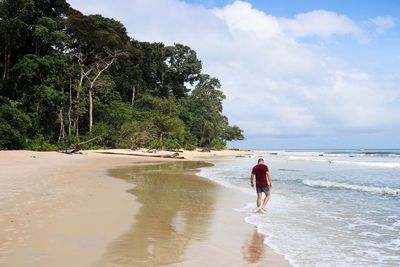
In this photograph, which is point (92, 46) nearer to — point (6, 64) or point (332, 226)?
point (6, 64)

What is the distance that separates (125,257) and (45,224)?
8.79 feet

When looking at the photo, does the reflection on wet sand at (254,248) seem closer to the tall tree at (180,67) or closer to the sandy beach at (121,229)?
the sandy beach at (121,229)

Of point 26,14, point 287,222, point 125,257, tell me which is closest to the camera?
point 125,257

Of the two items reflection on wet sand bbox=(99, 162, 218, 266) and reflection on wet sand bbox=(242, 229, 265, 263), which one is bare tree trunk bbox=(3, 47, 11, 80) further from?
reflection on wet sand bbox=(242, 229, 265, 263)

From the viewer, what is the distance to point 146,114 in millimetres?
52469

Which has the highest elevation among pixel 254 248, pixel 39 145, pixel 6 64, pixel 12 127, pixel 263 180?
pixel 6 64

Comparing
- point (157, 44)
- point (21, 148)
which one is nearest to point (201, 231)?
point (21, 148)

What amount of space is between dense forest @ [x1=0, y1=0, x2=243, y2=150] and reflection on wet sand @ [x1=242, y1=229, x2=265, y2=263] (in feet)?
93.0

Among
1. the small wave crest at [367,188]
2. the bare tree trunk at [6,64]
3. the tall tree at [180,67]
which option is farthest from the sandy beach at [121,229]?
the tall tree at [180,67]

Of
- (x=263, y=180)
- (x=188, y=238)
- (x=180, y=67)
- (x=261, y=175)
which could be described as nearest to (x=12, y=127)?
(x=261, y=175)

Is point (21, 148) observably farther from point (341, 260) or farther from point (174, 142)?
point (341, 260)

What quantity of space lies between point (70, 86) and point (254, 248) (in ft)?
128

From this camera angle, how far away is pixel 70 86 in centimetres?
4244

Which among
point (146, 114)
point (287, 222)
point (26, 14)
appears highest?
point (26, 14)
